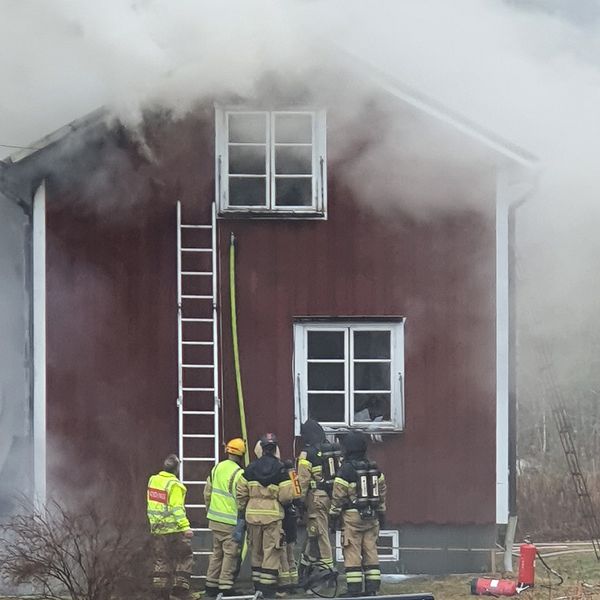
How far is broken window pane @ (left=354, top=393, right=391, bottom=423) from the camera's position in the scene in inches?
586

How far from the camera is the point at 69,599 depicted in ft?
42.8

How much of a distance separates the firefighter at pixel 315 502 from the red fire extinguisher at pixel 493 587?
57.6 inches

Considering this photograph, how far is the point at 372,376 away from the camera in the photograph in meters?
14.9

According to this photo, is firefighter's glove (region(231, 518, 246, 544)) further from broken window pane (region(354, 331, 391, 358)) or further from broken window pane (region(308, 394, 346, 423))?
broken window pane (region(354, 331, 391, 358))

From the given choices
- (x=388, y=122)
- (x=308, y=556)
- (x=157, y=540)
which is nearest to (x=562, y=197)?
(x=388, y=122)

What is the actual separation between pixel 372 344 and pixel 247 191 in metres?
2.06

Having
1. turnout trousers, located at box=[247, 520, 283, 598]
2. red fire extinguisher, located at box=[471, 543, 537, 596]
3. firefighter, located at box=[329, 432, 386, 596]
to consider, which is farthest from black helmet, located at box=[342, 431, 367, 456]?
red fire extinguisher, located at box=[471, 543, 537, 596]

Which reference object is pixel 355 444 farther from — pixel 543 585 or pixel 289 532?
pixel 543 585

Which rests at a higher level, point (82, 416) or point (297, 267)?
point (297, 267)

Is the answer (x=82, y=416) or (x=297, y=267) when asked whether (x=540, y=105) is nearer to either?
(x=297, y=267)

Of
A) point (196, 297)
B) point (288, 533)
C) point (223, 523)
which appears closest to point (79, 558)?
point (223, 523)

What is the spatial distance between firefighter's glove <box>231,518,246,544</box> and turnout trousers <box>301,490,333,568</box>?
0.89 meters

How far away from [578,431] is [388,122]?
1481cm

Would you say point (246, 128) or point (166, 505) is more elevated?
point (246, 128)
